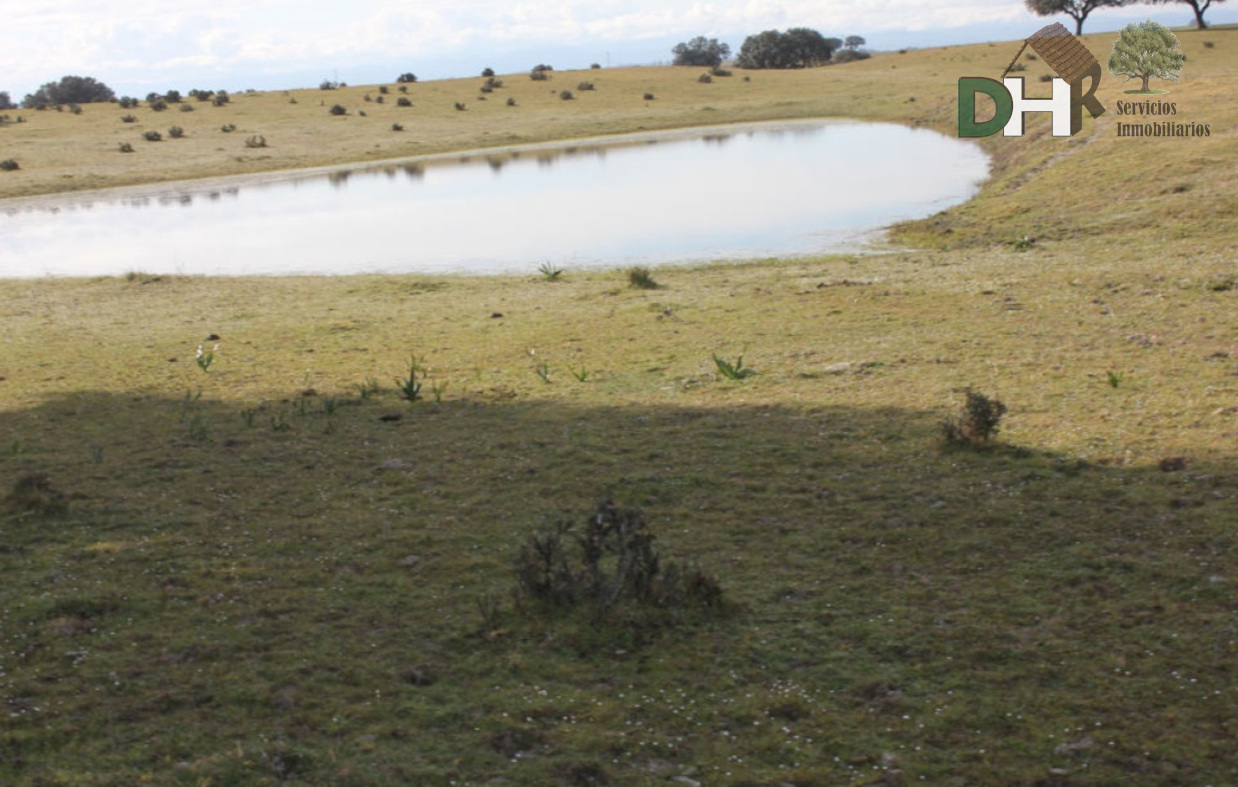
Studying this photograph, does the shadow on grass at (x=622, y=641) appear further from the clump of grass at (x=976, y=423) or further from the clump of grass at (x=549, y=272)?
the clump of grass at (x=549, y=272)

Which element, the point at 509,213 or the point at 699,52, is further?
the point at 699,52

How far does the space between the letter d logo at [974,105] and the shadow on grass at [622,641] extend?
1196 inches

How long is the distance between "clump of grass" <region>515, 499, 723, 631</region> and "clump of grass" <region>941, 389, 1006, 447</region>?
3003mm

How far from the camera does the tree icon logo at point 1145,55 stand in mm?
31766

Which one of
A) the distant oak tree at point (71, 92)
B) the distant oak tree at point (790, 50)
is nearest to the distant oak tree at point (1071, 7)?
the distant oak tree at point (790, 50)

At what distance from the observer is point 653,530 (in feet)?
23.2

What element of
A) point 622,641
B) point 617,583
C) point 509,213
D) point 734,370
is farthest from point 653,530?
point 509,213

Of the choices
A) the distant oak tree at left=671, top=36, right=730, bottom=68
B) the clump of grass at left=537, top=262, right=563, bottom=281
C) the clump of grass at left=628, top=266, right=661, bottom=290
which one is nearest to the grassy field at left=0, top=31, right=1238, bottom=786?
the clump of grass at left=628, top=266, right=661, bottom=290

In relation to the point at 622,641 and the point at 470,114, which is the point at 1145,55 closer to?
the point at 470,114

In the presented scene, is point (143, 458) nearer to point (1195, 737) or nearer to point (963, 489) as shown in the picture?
point (963, 489)

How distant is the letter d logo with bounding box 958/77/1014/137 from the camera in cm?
3650

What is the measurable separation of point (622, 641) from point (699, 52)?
123 meters

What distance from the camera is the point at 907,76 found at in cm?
6222

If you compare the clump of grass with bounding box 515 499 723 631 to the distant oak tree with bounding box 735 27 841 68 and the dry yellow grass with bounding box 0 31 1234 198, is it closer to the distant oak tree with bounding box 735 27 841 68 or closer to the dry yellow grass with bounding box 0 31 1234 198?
the dry yellow grass with bounding box 0 31 1234 198
